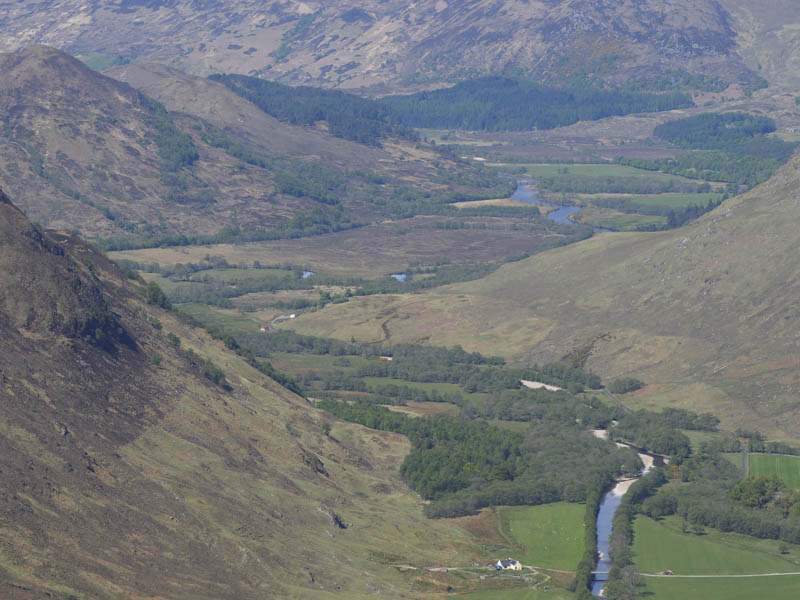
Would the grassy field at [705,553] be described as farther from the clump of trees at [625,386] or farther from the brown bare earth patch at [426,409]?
the clump of trees at [625,386]

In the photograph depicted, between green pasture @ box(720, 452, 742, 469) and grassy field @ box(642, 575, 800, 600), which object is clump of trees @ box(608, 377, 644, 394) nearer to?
green pasture @ box(720, 452, 742, 469)

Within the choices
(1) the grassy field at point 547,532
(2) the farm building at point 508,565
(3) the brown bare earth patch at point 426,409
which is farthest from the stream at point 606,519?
(3) the brown bare earth patch at point 426,409

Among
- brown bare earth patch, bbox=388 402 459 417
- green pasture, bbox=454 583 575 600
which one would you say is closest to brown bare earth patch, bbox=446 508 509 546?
green pasture, bbox=454 583 575 600

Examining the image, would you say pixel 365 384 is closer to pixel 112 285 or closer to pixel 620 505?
pixel 112 285

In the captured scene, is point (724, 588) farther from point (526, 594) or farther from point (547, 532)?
point (547, 532)

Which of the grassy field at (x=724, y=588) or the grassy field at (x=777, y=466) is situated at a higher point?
the grassy field at (x=724, y=588)

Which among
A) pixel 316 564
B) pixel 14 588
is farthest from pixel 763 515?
pixel 14 588
